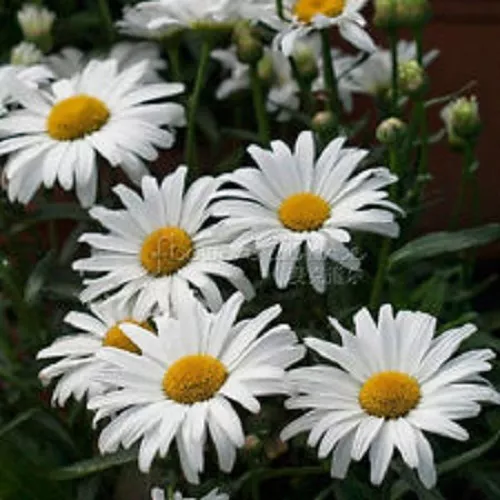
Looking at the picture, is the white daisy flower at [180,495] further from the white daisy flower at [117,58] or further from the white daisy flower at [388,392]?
the white daisy flower at [117,58]

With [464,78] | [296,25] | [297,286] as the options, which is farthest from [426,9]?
[464,78]

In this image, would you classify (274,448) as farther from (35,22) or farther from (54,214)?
(35,22)

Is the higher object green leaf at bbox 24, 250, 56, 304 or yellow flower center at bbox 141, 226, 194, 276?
yellow flower center at bbox 141, 226, 194, 276

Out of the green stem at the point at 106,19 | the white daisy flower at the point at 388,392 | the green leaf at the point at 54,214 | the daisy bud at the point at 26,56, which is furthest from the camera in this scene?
the green stem at the point at 106,19

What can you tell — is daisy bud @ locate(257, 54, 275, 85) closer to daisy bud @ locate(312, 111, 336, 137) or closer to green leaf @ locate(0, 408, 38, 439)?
daisy bud @ locate(312, 111, 336, 137)

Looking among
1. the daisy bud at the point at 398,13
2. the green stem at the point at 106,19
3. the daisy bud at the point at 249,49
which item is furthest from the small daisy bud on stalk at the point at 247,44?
the green stem at the point at 106,19

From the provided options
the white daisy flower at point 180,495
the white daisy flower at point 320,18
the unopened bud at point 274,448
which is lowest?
the unopened bud at point 274,448

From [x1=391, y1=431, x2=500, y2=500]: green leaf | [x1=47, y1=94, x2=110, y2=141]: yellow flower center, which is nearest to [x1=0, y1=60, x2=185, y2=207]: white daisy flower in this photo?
[x1=47, y1=94, x2=110, y2=141]: yellow flower center
